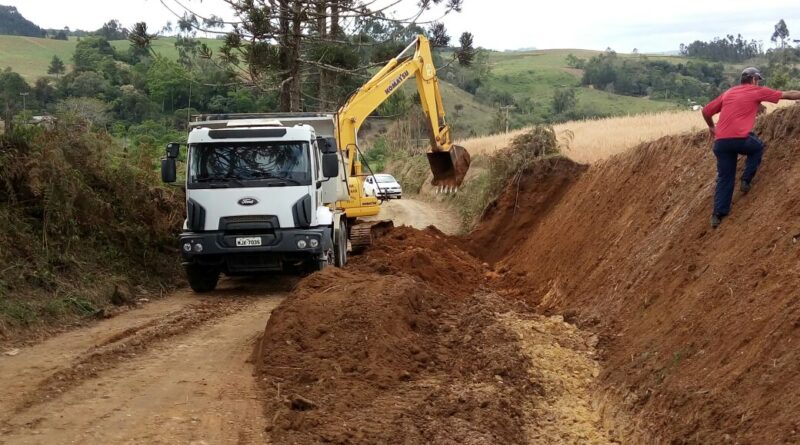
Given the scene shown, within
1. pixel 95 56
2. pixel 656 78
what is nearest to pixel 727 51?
pixel 656 78

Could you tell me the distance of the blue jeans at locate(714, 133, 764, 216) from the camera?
8.48 meters

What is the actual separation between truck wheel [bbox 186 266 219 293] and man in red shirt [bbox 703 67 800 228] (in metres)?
7.95

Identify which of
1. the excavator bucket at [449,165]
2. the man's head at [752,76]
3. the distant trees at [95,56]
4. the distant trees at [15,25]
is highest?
the distant trees at [15,25]

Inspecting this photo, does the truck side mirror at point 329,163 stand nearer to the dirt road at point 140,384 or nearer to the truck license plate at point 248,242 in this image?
the truck license plate at point 248,242

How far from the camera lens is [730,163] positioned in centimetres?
850

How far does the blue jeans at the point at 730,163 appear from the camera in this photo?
27.8ft

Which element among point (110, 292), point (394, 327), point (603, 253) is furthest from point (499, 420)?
point (110, 292)

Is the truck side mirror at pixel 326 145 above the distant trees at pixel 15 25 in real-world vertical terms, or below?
below

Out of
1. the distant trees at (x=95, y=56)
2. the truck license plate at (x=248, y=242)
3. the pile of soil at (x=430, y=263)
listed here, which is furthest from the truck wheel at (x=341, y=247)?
the distant trees at (x=95, y=56)

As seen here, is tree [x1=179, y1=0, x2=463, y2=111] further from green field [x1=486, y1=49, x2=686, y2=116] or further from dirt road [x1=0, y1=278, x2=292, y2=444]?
green field [x1=486, y1=49, x2=686, y2=116]

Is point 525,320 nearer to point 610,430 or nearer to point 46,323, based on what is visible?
point 610,430

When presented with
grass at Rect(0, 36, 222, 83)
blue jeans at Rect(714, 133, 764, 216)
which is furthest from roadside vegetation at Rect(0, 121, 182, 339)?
grass at Rect(0, 36, 222, 83)

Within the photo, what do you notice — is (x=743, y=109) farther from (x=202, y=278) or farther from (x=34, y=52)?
(x=34, y=52)

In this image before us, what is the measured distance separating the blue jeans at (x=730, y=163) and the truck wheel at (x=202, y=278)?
7.96 meters
